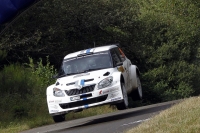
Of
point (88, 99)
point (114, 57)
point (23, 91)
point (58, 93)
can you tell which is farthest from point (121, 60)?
point (23, 91)

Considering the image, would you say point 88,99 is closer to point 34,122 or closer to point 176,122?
point 34,122

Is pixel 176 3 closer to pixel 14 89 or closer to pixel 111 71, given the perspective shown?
pixel 14 89

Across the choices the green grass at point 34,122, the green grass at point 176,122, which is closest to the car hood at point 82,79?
the green grass at point 34,122

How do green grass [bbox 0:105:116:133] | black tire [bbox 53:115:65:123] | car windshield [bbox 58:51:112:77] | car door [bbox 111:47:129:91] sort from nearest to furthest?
black tire [bbox 53:115:65:123]
car windshield [bbox 58:51:112:77]
car door [bbox 111:47:129:91]
green grass [bbox 0:105:116:133]

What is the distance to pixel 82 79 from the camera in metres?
15.4

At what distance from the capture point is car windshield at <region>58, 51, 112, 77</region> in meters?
16.4

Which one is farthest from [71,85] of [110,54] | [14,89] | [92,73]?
[14,89]

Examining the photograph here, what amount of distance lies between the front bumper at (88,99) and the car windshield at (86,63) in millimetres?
1106

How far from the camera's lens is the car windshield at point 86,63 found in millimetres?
16422

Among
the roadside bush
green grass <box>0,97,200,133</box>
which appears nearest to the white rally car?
green grass <box>0,97,200,133</box>

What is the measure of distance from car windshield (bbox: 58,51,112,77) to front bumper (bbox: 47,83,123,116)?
1.11 m

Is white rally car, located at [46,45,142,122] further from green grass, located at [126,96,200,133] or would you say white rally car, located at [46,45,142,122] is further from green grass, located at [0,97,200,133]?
green grass, located at [126,96,200,133]

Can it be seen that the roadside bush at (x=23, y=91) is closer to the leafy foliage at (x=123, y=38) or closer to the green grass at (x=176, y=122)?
the leafy foliage at (x=123, y=38)

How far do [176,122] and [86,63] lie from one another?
6.50 m
